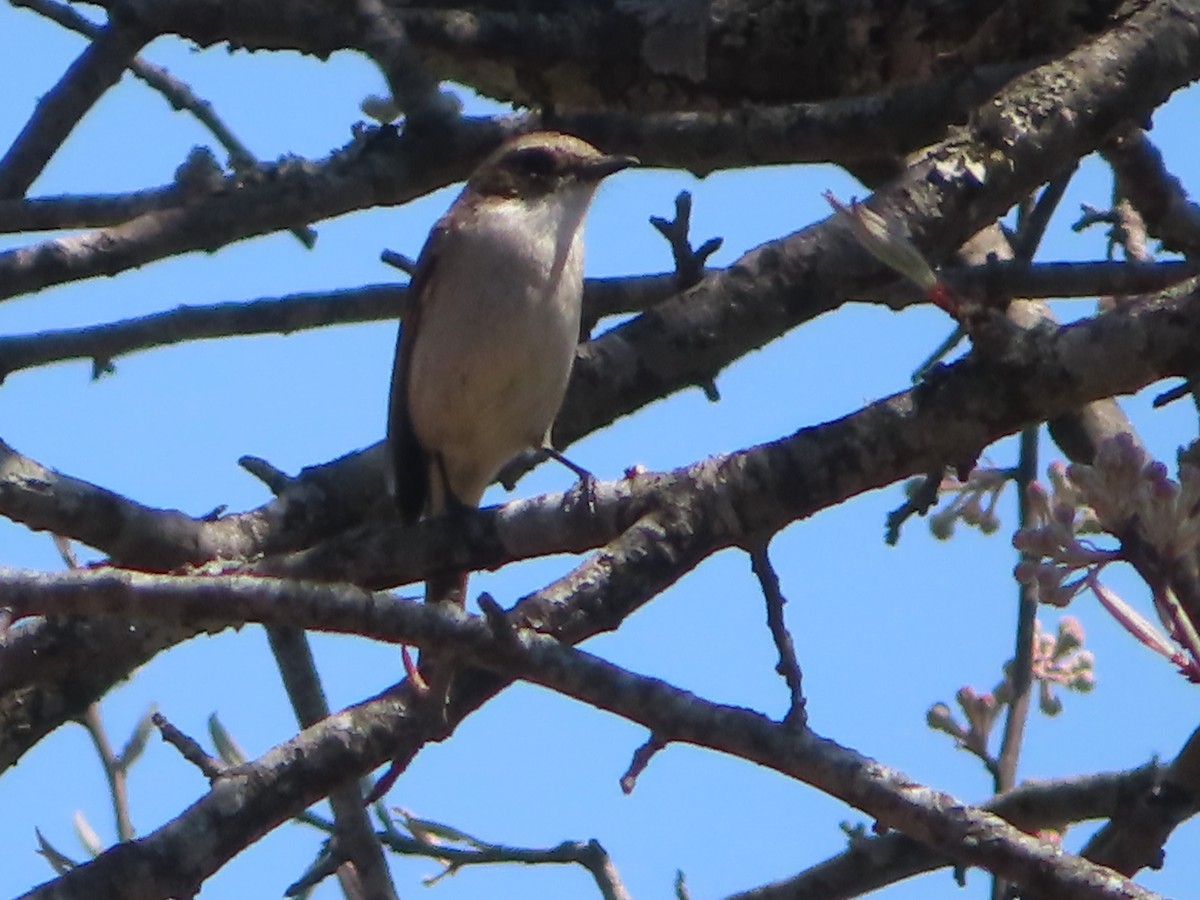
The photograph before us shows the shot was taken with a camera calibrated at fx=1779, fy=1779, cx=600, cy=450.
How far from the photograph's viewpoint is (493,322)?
517cm

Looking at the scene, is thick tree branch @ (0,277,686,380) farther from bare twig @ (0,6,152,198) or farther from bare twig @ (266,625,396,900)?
bare twig @ (266,625,396,900)

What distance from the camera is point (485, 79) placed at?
5.40 meters

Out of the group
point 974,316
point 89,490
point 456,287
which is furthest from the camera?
point 456,287

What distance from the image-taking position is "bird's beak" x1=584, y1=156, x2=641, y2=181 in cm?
516

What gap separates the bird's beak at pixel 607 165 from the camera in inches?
203

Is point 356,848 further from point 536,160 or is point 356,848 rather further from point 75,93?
point 536,160

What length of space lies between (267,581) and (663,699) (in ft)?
2.04

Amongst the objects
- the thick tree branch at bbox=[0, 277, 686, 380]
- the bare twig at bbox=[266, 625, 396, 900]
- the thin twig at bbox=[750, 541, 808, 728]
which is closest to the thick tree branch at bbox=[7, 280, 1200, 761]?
the thin twig at bbox=[750, 541, 808, 728]

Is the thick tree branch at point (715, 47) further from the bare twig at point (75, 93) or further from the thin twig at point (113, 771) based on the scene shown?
the thin twig at point (113, 771)

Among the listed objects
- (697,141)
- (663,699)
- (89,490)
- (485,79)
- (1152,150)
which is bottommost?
(663,699)

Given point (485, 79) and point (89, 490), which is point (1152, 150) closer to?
point (485, 79)

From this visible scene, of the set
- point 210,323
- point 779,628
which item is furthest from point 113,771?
point 779,628

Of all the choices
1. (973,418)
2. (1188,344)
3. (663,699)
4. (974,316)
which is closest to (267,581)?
(663,699)

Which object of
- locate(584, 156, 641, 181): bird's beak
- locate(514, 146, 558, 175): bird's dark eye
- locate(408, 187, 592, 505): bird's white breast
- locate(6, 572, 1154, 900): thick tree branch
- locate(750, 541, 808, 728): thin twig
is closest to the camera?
locate(6, 572, 1154, 900): thick tree branch
